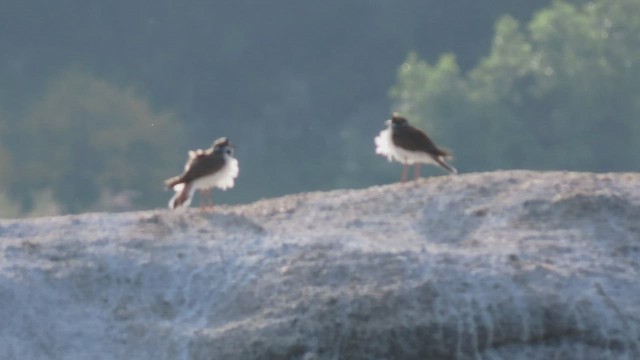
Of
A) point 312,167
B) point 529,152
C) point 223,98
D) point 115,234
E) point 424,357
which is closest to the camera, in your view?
point 424,357

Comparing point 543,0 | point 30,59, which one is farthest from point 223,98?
point 543,0

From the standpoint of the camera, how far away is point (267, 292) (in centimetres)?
1382

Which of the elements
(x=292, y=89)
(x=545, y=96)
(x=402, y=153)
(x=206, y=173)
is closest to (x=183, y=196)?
(x=206, y=173)

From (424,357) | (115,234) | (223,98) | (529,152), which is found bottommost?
(424,357)

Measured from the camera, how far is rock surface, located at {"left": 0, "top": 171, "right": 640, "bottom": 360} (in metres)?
13.5

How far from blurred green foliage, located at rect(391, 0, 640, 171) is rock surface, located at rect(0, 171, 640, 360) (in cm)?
2796

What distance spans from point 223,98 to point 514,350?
40295 millimetres

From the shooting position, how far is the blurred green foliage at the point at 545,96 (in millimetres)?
44312

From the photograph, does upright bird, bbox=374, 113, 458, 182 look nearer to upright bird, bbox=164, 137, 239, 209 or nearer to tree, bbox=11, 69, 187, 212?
upright bird, bbox=164, 137, 239, 209

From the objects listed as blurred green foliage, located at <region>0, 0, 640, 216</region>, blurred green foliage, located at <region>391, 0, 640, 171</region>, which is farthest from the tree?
blurred green foliage, located at <region>391, 0, 640, 171</region>

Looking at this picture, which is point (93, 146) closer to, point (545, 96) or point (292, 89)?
point (292, 89)

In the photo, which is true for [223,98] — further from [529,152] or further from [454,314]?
[454,314]

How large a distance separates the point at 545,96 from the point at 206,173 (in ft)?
100

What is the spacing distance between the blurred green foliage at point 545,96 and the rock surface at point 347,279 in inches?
1101
